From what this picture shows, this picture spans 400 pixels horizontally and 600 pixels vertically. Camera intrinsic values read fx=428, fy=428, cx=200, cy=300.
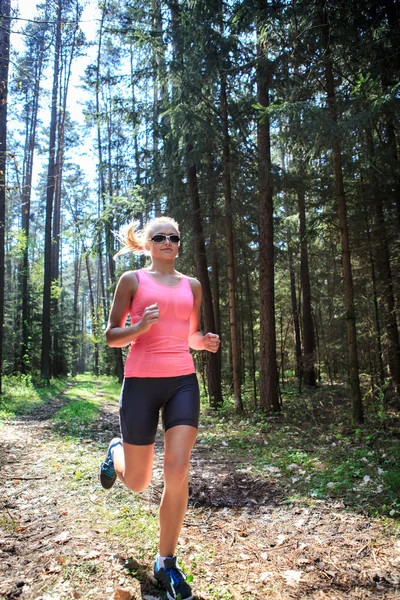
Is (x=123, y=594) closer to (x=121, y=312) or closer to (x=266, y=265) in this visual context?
(x=121, y=312)

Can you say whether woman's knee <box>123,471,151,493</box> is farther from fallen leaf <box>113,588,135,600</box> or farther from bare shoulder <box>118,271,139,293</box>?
bare shoulder <box>118,271,139,293</box>

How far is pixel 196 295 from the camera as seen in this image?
10.6ft

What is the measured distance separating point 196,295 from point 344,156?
6.94m

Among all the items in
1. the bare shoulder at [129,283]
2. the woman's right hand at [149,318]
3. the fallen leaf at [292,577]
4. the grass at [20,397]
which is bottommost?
the grass at [20,397]

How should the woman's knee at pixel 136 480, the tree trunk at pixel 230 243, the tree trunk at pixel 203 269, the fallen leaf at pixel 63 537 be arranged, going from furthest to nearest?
1. the tree trunk at pixel 203 269
2. the tree trunk at pixel 230 243
3. the fallen leaf at pixel 63 537
4. the woman's knee at pixel 136 480

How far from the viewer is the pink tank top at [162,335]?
9.34 feet

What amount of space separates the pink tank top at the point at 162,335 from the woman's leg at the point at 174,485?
1.38ft

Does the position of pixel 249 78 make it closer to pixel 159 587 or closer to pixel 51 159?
pixel 159 587

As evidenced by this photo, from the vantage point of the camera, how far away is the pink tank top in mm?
2846

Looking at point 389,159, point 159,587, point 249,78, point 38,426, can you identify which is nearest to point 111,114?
point 249,78

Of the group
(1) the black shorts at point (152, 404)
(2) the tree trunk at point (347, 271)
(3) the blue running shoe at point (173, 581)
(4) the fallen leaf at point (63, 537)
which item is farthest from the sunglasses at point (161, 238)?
(2) the tree trunk at point (347, 271)

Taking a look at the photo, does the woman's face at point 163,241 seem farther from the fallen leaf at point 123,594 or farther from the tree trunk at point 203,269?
the tree trunk at point 203,269

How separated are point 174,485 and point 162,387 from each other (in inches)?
24.2

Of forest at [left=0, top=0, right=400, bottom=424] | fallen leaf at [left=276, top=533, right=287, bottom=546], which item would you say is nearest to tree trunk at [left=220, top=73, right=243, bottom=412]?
forest at [left=0, top=0, right=400, bottom=424]
